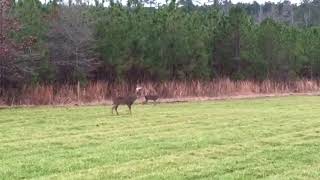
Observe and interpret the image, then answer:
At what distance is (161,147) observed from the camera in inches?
565

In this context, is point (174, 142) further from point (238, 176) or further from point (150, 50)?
point (150, 50)

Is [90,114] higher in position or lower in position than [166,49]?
lower

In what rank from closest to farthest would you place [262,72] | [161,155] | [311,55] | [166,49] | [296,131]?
1. [161,155]
2. [296,131]
3. [166,49]
4. [262,72]
5. [311,55]

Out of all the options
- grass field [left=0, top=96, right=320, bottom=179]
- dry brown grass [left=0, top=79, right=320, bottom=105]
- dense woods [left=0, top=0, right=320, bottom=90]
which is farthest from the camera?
dense woods [left=0, top=0, right=320, bottom=90]

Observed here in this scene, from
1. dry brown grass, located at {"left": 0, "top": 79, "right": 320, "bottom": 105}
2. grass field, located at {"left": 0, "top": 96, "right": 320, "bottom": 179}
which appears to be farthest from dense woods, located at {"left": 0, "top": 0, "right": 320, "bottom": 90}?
grass field, located at {"left": 0, "top": 96, "right": 320, "bottom": 179}

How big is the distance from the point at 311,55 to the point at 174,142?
3872 cm

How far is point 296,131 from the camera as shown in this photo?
702 inches

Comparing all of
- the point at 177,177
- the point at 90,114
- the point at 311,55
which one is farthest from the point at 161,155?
the point at 311,55

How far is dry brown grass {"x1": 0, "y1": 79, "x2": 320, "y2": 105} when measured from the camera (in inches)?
1276

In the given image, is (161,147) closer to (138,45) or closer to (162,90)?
(162,90)

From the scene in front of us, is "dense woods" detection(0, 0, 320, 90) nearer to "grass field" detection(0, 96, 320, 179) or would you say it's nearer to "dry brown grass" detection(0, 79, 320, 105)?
"dry brown grass" detection(0, 79, 320, 105)

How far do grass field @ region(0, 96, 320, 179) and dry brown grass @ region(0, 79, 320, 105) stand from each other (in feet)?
29.5

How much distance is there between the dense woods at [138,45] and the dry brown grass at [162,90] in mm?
1061

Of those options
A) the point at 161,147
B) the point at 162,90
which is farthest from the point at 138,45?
the point at 161,147
